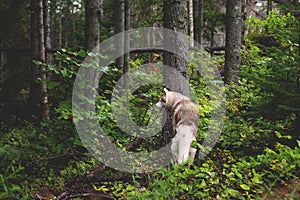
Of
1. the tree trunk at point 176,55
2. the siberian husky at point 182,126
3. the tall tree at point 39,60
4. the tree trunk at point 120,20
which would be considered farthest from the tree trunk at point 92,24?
the tree trunk at point 120,20

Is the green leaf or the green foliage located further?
the green foliage

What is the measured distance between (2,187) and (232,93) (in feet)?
18.1

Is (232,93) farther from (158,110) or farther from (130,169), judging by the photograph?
(130,169)

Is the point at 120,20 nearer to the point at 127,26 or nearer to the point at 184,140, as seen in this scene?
the point at 127,26

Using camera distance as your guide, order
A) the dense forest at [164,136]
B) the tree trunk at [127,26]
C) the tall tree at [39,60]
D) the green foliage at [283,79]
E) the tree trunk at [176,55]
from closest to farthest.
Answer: the dense forest at [164,136] < the green foliage at [283,79] < the tree trunk at [176,55] < the tall tree at [39,60] < the tree trunk at [127,26]

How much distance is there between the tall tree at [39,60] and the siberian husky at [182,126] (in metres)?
6.14

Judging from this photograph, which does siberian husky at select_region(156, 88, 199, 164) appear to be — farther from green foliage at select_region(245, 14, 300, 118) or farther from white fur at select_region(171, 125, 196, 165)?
green foliage at select_region(245, 14, 300, 118)

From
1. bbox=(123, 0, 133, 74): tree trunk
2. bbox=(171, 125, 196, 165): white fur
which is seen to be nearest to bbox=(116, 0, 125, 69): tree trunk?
bbox=(123, 0, 133, 74): tree trunk

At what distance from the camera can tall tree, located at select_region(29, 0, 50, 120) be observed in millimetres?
11359

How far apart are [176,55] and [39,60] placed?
255 inches

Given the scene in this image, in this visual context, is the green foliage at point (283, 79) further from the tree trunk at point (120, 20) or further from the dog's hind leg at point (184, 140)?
the tree trunk at point (120, 20)

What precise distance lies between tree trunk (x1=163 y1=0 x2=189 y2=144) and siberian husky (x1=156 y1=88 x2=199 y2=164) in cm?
43

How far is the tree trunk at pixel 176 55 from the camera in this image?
21.0 ft

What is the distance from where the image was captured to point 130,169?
615 centimetres
